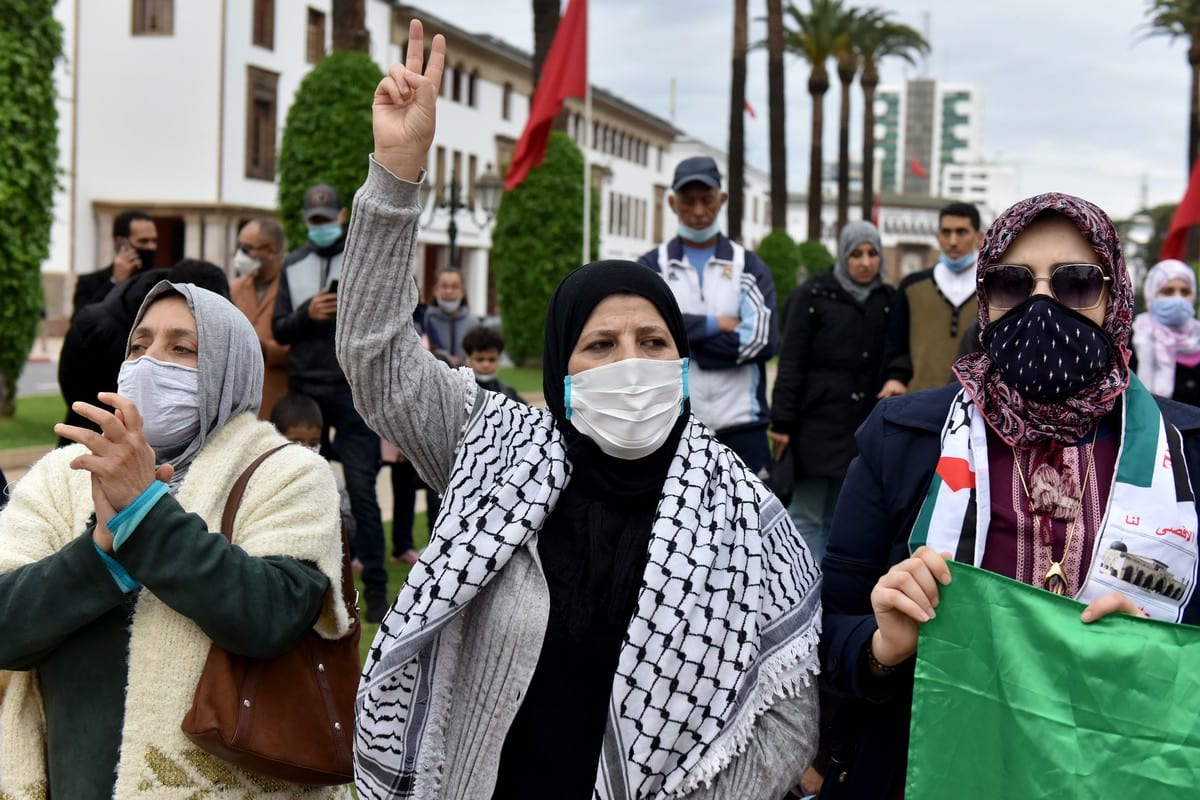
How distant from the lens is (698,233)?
7000 millimetres

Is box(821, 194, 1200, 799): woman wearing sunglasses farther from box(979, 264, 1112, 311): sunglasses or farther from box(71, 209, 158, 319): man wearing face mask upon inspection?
box(71, 209, 158, 319): man wearing face mask

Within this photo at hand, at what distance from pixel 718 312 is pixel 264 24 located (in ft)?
123

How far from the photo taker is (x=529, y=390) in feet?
81.1

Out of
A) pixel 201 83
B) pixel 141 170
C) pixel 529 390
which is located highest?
pixel 201 83

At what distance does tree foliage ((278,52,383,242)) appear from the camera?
17359mm

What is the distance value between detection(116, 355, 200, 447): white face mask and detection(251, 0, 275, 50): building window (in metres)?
40.0

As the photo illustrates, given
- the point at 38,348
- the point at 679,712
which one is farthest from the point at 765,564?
the point at 38,348

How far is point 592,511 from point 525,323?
27.8 metres

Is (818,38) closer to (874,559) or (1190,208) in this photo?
(1190,208)

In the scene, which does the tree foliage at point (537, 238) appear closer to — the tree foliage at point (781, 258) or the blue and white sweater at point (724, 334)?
the tree foliage at point (781, 258)

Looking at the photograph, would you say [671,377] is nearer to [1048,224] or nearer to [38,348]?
[1048,224]

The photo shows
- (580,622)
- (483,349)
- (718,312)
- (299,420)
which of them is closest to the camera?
(580,622)

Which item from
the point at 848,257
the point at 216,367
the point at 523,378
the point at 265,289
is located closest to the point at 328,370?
the point at 265,289

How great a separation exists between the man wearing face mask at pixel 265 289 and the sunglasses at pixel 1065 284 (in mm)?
5936
